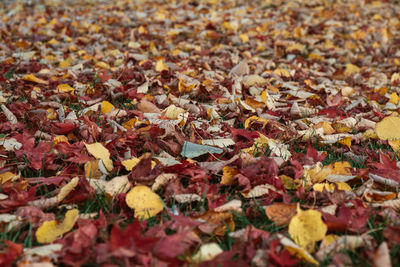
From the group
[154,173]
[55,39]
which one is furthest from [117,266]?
[55,39]

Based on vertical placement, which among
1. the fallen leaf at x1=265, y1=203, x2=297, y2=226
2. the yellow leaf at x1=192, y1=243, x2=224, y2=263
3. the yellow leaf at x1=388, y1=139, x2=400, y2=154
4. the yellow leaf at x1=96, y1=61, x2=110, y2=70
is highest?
the yellow leaf at x1=96, y1=61, x2=110, y2=70

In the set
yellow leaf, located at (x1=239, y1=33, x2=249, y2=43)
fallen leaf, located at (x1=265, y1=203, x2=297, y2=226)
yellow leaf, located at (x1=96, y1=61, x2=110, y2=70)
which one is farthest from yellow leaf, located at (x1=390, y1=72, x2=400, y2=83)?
fallen leaf, located at (x1=265, y1=203, x2=297, y2=226)

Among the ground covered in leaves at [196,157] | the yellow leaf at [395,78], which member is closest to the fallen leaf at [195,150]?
the ground covered in leaves at [196,157]

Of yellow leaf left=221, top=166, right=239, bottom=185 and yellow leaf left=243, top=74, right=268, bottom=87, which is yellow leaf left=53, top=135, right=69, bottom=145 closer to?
yellow leaf left=221, top=166, right=239, bottom=185

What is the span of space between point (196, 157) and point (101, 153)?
429 millimetres

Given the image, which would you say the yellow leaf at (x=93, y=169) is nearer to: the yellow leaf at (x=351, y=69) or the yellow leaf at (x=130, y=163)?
the yellow leaf at (x=130, y=163)

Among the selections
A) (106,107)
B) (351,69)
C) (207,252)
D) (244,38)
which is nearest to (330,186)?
(207,252)

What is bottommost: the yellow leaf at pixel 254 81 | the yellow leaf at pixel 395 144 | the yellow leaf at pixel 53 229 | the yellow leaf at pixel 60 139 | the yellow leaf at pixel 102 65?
the yellow leaf at pixel 395 144

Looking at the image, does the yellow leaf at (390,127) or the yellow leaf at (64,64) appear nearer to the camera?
the yellow leaf at (390,127)

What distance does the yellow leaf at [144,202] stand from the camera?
1516 mm

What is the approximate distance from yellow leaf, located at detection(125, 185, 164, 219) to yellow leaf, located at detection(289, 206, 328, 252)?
0.48 m

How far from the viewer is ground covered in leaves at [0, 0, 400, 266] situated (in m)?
1.33

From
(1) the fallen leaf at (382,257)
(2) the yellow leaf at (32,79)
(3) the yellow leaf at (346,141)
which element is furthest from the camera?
(2) the yellow leaf at (32,79)

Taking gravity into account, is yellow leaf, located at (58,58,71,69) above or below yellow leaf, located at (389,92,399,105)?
above
